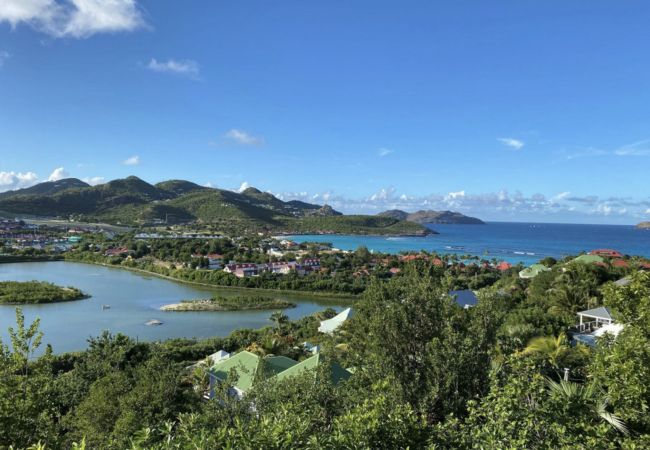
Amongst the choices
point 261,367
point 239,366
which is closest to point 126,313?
point 239,366

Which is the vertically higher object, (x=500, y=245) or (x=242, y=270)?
(x=500, y=245)

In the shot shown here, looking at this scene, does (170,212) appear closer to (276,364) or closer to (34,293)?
(34,293)

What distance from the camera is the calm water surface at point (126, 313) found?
28.0 meters

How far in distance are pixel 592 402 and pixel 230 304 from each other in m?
35.4

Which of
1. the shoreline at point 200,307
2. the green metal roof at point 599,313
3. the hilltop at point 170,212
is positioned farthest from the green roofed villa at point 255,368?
the hilltop at point 170,212

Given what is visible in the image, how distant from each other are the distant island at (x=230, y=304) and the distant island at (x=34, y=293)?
9580 mm

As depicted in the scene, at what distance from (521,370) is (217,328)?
2759 cm

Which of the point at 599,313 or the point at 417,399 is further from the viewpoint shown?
the point at 599,313

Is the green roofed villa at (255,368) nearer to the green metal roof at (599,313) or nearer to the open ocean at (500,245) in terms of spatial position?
the green metal roof at (599,313)

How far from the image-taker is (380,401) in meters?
4.14

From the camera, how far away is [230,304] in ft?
124

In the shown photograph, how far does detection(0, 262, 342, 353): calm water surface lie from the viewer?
91.9 ft

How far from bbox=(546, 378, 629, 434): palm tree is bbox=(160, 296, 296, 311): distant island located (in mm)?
33559

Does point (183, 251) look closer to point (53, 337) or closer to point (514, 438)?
point (53, 337)
